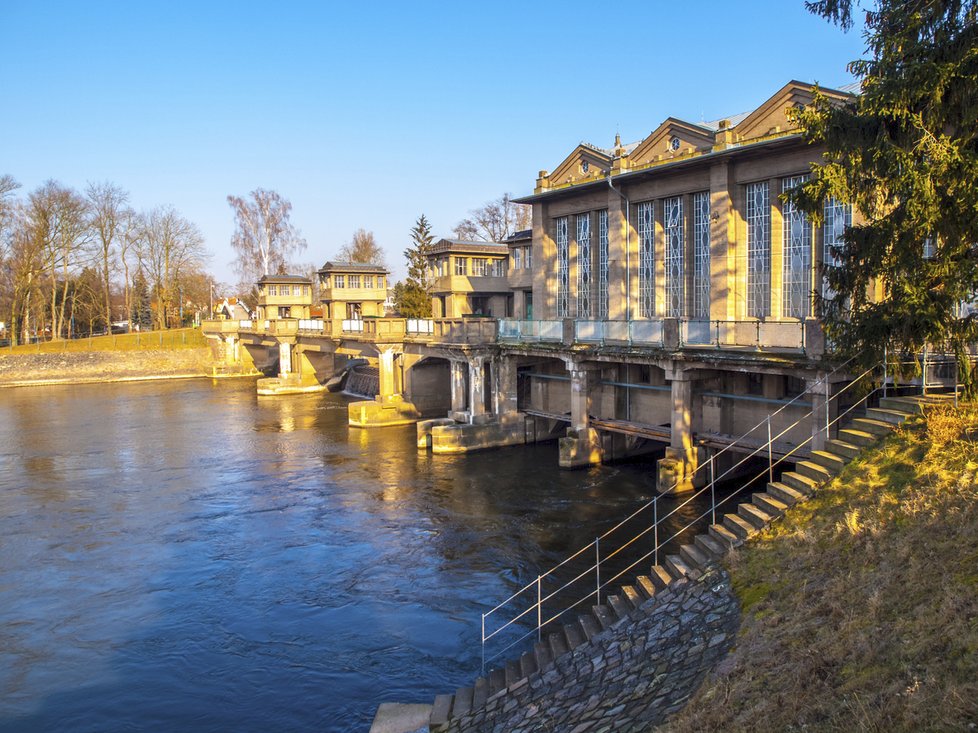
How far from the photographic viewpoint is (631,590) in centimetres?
1335

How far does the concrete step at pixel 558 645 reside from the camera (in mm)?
12369

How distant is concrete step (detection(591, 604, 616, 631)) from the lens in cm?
1269

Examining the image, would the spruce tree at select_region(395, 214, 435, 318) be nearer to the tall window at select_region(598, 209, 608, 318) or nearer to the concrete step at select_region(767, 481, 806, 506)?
the tall window at select_region(598, 209, 608, 318)

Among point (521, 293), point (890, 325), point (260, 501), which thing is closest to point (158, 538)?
point (260, 501)

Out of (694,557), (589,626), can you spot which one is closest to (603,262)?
(694,557)

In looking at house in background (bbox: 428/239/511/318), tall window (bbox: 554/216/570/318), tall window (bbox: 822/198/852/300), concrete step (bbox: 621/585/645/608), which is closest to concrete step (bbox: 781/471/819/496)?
concrete step (bbox: 621/585/645/608)

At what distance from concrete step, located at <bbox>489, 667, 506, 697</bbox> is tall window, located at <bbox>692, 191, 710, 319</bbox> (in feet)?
71.5

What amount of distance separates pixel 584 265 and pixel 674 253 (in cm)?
653

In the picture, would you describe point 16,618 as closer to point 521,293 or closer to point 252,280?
point 521,293

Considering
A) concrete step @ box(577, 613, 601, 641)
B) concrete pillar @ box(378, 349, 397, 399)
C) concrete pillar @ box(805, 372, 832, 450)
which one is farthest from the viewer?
concrete pillar @ box(378, 349, 397, 399)

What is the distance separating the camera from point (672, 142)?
33.8m

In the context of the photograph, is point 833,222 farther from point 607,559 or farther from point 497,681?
point 497,681

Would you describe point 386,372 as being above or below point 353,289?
below

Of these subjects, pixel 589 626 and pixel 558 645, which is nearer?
pixel 558 645
